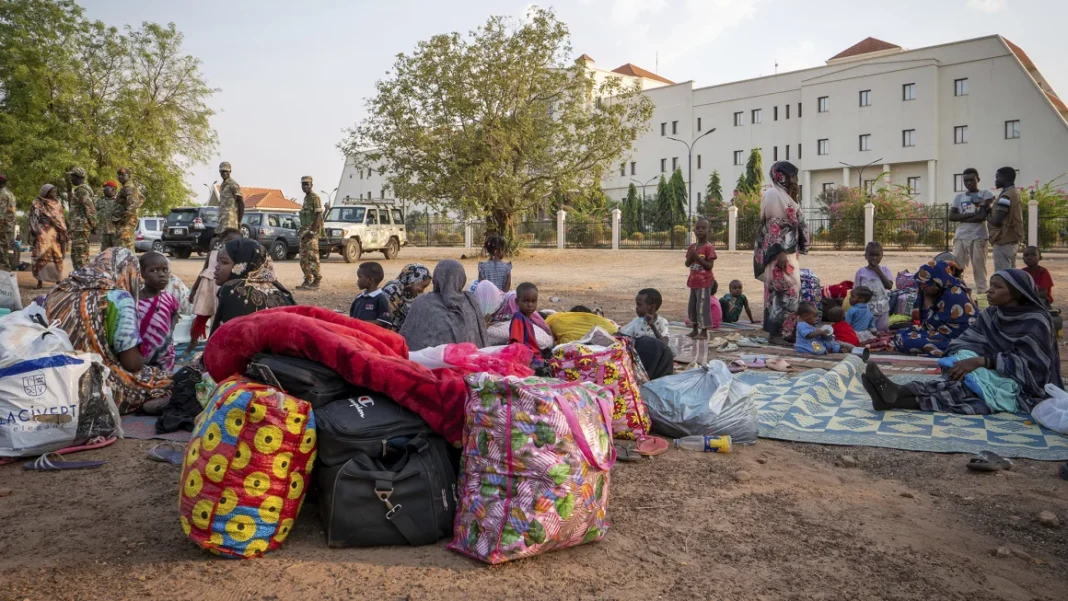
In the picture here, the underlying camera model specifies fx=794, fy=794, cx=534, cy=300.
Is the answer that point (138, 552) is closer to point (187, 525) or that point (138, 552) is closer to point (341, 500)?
point (187, 525)

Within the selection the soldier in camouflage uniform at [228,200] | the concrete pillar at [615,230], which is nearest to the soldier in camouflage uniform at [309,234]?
the soldier in camouflage uniform at [228,200]

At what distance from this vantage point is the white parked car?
2592 cm

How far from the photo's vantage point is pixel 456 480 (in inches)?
122

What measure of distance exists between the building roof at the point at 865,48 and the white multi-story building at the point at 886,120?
0.11 meters

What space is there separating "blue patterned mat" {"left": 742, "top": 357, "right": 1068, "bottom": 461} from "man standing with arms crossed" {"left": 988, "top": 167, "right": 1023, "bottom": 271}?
17.0ft

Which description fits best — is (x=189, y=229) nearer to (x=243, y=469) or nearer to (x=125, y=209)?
(x=125, y=209)

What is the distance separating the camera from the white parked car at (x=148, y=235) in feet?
85.1

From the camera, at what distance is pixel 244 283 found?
212 inches

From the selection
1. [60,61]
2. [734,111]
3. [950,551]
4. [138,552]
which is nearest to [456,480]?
[138,552]

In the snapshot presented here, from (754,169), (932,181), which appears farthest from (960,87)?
(754,169)

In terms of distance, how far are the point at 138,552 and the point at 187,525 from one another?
295 millimetres

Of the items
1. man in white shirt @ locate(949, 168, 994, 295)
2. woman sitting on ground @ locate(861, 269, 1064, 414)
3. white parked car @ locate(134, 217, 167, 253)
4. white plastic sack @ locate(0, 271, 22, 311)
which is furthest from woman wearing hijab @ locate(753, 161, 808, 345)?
white parked car @ locate(134, 217, 167, 253)

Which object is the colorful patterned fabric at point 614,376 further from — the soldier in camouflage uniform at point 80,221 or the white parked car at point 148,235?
the white parked car at point 148,235

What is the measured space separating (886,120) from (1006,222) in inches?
1465
